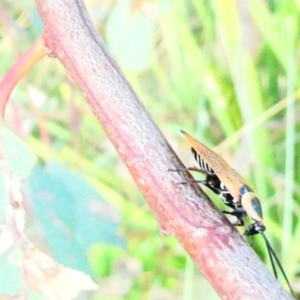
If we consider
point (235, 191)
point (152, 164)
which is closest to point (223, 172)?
point (235, 191)

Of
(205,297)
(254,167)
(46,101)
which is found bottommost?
(205,297)

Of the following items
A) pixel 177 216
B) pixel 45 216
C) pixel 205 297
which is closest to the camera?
pixel 177 216

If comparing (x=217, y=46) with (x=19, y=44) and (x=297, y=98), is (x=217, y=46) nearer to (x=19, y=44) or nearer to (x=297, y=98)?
(x=297, y=98)

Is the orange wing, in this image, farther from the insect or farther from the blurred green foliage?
the blurred green foliage

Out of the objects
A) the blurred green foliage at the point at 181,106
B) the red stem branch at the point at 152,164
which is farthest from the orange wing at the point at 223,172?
the blurred green foliage at the point at 181,106

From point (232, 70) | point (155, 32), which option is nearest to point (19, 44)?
point (155, 32)

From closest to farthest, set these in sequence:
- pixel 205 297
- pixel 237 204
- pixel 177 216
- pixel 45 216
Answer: pixel 177 216, pixel 237 204, pixel 45 216, pixel 205 297
